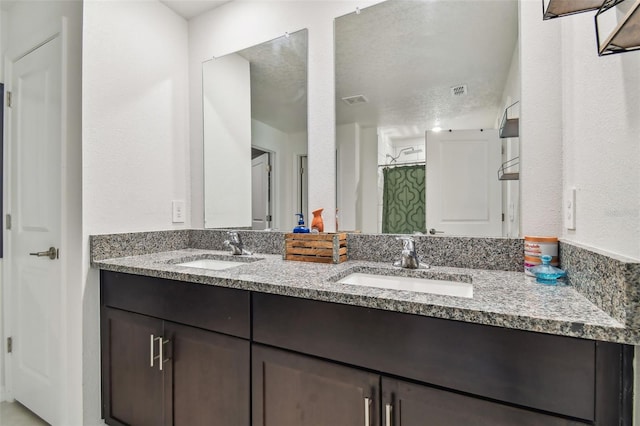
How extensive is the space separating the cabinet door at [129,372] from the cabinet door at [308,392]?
53cm

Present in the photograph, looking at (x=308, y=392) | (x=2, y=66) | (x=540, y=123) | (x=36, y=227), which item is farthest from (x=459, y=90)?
(x=2, y=66)

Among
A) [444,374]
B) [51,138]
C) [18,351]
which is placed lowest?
[18,351]

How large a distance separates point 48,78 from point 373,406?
6.89ft

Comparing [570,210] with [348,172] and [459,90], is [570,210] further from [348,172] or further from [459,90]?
[348,172]

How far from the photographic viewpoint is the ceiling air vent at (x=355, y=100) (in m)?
1.55

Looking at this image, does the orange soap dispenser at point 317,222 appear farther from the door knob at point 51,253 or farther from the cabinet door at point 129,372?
the door knob at point 51,253

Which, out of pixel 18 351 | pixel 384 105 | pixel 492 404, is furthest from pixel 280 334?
pixel 18 351

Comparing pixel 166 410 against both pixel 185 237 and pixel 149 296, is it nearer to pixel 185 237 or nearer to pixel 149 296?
pixel 149 296

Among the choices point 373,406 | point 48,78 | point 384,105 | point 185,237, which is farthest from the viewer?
point 185,237

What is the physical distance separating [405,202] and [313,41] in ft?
3.13

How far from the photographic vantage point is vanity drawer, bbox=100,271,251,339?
111cm

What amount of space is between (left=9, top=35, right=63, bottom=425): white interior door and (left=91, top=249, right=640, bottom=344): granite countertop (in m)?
0.49

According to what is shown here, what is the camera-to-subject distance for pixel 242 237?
71.6 inches

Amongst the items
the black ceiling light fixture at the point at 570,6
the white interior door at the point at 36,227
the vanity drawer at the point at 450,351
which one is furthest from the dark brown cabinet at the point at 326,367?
the black ceiling light fixture at the point at 570,6
